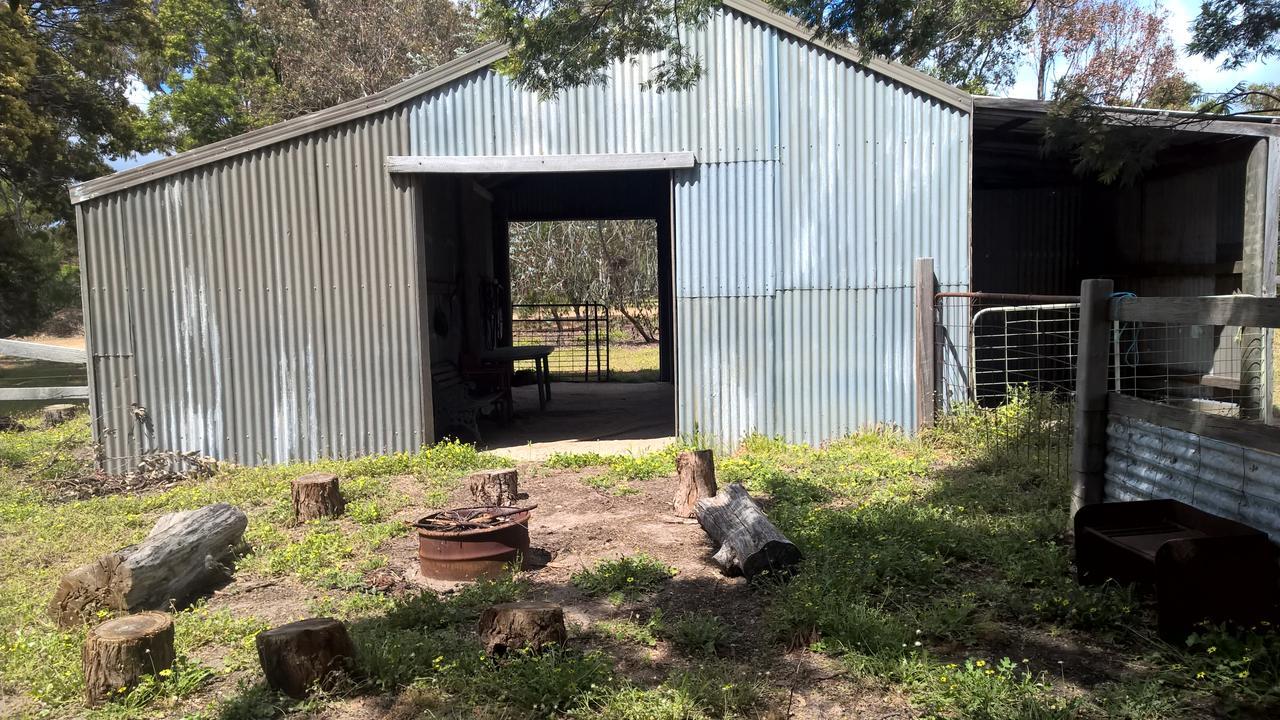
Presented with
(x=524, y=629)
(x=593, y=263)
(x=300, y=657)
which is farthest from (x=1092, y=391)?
(x=593, y=263)

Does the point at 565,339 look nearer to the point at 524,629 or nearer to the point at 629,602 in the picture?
the point at 629,602

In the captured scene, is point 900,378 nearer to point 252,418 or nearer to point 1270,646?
point 1270,646

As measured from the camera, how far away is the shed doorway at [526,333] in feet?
36.2

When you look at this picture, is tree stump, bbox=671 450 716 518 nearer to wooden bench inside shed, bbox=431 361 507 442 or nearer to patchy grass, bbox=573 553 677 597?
patchy grass, bbox=573 553 677 597

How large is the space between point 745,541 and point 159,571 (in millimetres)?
3790

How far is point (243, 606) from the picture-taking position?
532 cm

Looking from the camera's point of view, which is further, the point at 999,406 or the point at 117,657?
the point at 999,406

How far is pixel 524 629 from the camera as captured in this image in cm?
414

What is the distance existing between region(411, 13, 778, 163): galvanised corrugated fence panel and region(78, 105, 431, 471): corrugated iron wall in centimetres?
63

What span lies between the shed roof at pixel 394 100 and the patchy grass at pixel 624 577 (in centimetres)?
600

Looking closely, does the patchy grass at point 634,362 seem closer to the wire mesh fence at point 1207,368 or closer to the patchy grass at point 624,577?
the wire mesh fence at point 1207,368

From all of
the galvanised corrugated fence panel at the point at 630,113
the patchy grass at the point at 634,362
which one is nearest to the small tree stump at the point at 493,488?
the galvanised corrugated fence panel at the point at 630,113

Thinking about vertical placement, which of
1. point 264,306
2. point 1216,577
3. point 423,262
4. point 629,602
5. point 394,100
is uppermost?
point 394,100

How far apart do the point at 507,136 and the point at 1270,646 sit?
26.3 feet
